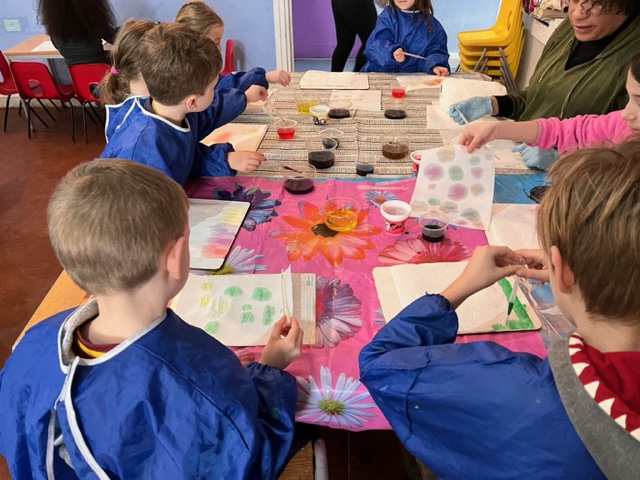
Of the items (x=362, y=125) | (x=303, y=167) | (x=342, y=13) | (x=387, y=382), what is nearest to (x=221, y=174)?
(x=303, y=167)

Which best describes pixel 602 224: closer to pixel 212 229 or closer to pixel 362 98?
pixel 212 229

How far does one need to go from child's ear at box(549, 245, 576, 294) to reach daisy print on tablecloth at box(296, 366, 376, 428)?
1.41ft

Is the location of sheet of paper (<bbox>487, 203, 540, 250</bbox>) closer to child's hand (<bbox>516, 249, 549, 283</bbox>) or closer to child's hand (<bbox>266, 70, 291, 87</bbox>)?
child's hand (<bbox>516, 249, 549, 283</bbox>)

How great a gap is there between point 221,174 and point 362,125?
66 centimetres

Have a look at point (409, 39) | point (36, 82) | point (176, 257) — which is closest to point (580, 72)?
point (409, 39)

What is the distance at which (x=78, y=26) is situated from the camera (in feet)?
11.6

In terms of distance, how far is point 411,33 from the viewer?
2.81 meters

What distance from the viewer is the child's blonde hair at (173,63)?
1.52 m

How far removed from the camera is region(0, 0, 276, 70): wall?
402cm

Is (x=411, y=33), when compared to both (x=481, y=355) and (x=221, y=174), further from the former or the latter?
(x=481, y=355)

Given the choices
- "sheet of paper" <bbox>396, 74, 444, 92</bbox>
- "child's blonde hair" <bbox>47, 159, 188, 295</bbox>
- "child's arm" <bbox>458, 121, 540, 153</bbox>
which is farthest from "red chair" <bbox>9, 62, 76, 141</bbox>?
"child's blonde hair" <bbox>47, 159, 188, 295</bbox>

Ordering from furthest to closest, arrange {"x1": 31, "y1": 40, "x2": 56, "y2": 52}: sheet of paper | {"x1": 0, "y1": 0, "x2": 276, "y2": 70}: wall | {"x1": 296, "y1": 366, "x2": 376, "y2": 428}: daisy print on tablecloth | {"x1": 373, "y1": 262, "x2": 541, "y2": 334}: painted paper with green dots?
1. {"x1": 0, "y1": 0, "x2": 276, "y2": 70}: wall
2. {"x1": 31, "y1": 40, "x2": 56, "y2": 52}: sheet of paper
3. {"x1": 373, "y1": 262, "x2": 541, "y2": 334}: painted paper with green dots
4. {"x1": 296, "y1": 366, "x2": 376, "y2": 428}: daisy print on tablecloth

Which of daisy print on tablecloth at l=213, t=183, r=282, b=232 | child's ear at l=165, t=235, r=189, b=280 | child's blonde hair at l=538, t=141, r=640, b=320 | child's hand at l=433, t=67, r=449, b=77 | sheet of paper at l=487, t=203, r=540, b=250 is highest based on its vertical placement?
child's blonde hair at l=538, t=141, r=640, b=320

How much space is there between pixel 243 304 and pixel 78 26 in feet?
10.5
